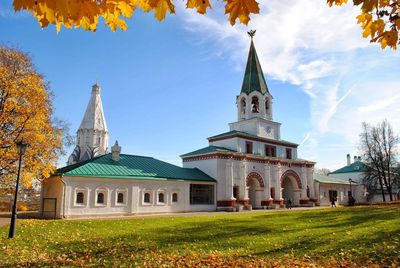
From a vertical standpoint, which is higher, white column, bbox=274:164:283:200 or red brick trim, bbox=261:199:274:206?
white column, bbox=274:164:283:200

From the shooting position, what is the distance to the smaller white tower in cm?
4691

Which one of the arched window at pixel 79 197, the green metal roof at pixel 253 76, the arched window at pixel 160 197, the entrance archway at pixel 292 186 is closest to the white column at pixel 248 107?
the green metal roof at pixel 253 76

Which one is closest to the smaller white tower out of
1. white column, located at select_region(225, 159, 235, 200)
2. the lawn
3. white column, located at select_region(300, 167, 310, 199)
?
white column, located at select_region(225, 159, 235, 200)

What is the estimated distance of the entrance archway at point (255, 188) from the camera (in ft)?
129

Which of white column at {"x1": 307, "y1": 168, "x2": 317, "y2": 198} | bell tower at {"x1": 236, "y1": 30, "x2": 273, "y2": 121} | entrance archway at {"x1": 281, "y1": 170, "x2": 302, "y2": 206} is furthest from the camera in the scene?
white column at {"x1": 307, "y1": 168, "x2": 317, "y2": 198}

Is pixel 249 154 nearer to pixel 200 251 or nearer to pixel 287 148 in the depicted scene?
pixel 287 148

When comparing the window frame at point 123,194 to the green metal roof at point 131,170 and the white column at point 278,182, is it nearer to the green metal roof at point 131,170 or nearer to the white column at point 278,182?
the green metal roof at point 131,170

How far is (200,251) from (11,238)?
759cm

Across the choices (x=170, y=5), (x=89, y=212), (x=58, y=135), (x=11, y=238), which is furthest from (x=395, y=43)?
(x=89, y=212)

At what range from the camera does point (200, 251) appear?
366 inches

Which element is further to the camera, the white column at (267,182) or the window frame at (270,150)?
the window frame at (270,150)

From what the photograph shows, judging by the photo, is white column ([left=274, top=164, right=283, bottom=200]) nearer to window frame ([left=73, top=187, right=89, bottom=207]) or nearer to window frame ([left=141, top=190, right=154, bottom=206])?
window frame ([left=141, top=190, right=154, bottom=206])

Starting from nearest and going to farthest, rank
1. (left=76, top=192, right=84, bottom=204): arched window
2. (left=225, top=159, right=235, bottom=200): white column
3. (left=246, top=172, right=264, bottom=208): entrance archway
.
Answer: (left=76, top=192, right=84, bottom=204): arched window
(left=225, top=159, right=235, bottom=200): white column
(left=246, top=172, right=264, bottom=208): entrance archway

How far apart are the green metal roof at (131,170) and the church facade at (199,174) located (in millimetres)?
85
